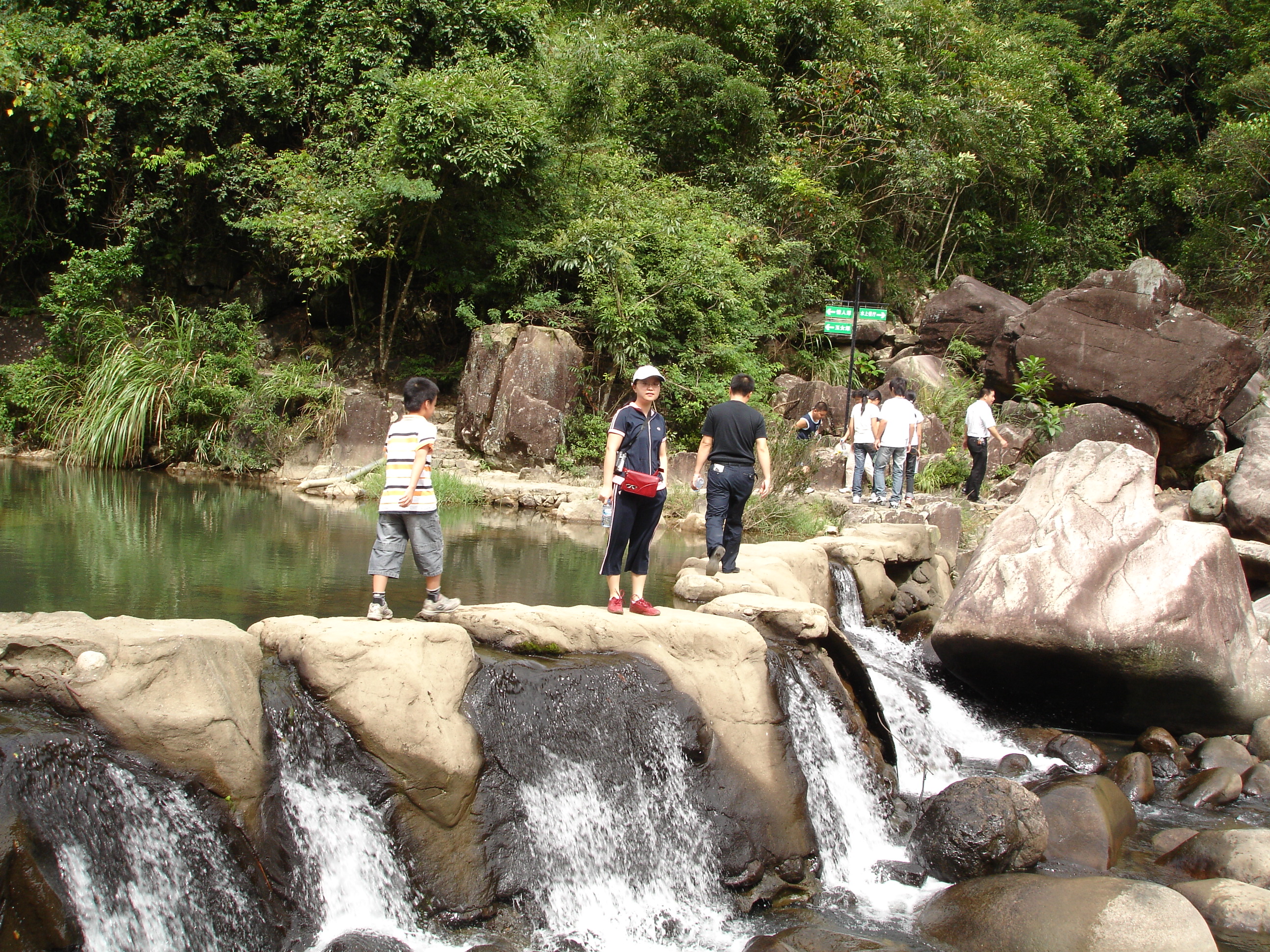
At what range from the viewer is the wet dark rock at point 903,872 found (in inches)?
216

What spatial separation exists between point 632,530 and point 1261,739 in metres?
5.31

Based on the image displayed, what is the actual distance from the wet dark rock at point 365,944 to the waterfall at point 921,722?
3.79 m

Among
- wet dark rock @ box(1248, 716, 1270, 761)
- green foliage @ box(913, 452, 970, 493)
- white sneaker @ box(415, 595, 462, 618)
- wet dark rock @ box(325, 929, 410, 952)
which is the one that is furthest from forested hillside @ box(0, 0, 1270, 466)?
wet dark rock @ box(325, 929, 410, 952)

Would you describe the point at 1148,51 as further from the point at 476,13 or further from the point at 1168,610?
the point at 1168,610

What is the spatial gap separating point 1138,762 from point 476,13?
1594cm

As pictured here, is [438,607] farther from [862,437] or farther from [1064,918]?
[862,437]

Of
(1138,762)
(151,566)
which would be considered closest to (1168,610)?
(1138,762)

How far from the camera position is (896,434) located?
1098 cm

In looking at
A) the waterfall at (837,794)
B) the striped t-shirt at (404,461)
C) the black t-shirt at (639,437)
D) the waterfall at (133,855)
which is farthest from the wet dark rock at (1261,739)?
the waterfall at (133,855)

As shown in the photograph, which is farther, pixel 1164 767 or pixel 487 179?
pixel 487 179

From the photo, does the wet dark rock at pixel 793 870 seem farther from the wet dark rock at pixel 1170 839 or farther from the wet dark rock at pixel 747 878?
the wet dark rock at pixel 1170 839

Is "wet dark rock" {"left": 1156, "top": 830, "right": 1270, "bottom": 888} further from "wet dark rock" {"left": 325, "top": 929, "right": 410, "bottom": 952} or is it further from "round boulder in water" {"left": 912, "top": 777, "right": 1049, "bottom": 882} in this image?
"wet dark rock" {"left": 325, "top": 929, "right": 410, "bottom": 952}

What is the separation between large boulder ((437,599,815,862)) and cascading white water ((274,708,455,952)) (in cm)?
128

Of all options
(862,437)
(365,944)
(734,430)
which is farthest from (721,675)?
(862,437)
